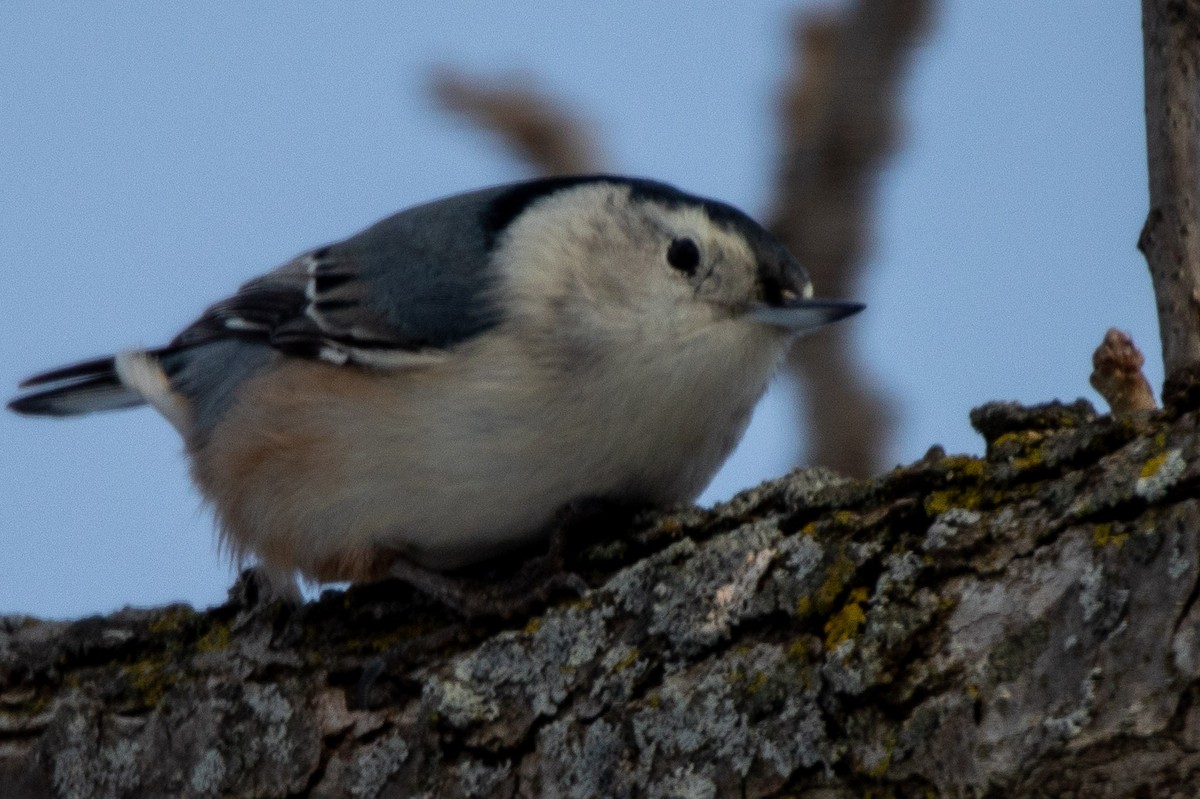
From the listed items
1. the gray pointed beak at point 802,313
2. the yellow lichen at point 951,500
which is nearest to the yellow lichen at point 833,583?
the yellow lichen at point 951,500

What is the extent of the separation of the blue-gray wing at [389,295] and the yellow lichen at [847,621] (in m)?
0.80

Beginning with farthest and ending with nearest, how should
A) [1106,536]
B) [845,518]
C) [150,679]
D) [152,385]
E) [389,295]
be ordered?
1. [152,385]
2. [389,295]
3. [150,679]
4. [845,518]
5. [1106,536]

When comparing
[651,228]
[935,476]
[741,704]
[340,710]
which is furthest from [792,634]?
[651,228]

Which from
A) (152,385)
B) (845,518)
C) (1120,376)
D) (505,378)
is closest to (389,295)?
(505,378)

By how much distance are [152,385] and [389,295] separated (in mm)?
653

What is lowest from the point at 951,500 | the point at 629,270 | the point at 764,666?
the point at 764,666

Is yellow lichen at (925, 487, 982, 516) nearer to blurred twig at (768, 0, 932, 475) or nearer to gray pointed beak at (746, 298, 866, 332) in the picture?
gray pointed beak at (746, 298, 866, 332)

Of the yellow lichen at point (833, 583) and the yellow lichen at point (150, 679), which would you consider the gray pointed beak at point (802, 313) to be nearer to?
the yellow lichen at point (833, 583)

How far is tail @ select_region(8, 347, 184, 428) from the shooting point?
2.72 meters

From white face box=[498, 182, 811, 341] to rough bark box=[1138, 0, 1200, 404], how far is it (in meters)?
0.74

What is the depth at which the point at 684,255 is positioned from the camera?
2.16m

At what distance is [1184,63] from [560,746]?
100 centimetres

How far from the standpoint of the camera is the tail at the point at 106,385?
2.72 m

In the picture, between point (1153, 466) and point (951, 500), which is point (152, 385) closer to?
point (951, 500)
